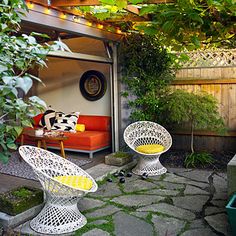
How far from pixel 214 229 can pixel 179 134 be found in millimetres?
3202

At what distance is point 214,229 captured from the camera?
279cm

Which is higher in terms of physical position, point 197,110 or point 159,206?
point 197,110

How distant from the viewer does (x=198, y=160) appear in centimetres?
507

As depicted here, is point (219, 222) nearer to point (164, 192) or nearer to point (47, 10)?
point (164, 192)

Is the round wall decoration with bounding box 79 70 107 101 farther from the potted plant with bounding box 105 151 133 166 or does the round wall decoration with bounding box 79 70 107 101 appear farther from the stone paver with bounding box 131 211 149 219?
the stone paver with bounding box 131 211 149 219

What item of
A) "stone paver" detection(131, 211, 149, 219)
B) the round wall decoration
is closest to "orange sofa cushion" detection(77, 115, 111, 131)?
the round wall decoration

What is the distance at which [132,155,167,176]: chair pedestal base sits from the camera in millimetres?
4598

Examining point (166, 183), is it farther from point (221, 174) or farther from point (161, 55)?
point (161, 55)

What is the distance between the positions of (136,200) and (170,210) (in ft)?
1.56

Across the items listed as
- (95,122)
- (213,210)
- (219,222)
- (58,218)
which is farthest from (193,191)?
(95,122)

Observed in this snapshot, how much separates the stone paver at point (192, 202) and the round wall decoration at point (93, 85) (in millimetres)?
3217

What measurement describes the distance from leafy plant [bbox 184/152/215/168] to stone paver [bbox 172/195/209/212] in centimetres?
138

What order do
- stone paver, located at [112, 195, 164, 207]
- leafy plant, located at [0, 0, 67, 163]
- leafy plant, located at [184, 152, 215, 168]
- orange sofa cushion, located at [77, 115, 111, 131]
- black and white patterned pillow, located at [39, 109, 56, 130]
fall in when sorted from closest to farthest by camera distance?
leafy plant, located at [0, 0, 67, 163] < stone paver, located at [112, 195, 164, 207] < leafy plant, located at [184, 152, 215, 168] < orange sofa cushion, located at [77, 115, 111, 131] < black and white patterned pillow, located at [39, 109, 56, 130]

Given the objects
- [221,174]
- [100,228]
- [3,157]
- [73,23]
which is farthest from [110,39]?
[3,157]
